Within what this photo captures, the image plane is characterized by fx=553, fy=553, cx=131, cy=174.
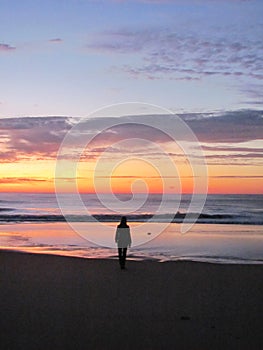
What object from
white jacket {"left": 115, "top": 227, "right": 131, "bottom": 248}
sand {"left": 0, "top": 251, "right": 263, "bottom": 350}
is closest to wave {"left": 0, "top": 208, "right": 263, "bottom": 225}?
sand {"left": 0, "top": 251, "right": 263, "bottom": 350}

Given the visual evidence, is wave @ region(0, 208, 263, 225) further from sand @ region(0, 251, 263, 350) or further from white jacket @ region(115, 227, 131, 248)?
white jacket @ region(115, 227, 131, 248)

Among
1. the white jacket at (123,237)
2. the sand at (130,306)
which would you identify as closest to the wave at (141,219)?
the sand at (130,306)

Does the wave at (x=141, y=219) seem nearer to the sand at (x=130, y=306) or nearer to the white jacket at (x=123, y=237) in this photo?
the sand at (x=130, y=306)

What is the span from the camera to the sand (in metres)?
8.95

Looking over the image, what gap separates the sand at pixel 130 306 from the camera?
29.3 ft

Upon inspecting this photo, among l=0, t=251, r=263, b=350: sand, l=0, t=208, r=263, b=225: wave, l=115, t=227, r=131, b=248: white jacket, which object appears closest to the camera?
l=0, t=251, r=263, b=350: sand

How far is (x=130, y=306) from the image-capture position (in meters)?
11.5

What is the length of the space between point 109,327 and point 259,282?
6344mm

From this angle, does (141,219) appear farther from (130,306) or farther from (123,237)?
(130,306)

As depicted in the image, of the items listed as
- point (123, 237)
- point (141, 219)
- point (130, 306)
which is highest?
point (141, 219)

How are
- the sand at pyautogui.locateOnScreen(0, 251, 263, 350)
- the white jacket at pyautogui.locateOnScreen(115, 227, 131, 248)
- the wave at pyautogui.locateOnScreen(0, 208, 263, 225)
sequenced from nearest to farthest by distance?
the sand at pyautogui.locateOnScreen(0, 251, 263, 350), the white jacket at pyautogui.locateOnScreen(115, 227, 131, 248), the wave at pyautogui.locateOnScreen(0, 208, 263, 225)

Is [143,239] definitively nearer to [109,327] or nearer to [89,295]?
[89,295]

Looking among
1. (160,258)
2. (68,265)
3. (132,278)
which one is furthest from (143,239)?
(132,278)

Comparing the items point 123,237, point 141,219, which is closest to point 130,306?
point 123,237
